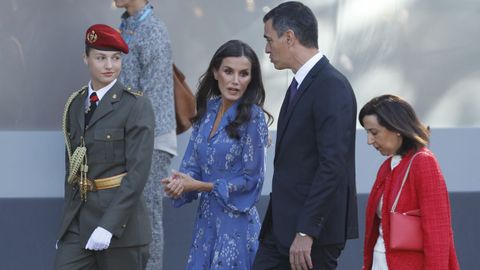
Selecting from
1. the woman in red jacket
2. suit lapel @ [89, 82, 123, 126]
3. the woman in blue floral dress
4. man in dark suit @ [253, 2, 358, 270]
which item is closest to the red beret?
suit lapel @ [89, 82, 123, 126]

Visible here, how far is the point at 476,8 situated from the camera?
7.91m

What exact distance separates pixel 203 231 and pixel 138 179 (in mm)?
464

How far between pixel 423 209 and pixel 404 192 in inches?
5.1

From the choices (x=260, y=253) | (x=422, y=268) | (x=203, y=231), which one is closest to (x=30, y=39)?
(x=203, y=231)

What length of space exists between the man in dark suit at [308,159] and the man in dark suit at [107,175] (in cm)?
71

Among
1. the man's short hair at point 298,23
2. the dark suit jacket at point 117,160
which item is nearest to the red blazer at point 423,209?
the man's short hair at point 298,23

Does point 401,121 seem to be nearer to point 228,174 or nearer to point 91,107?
point 228,174

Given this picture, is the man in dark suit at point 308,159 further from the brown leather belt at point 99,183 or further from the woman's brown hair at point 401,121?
the brown leather belt at point 99,183

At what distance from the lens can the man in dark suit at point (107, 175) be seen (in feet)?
18.0

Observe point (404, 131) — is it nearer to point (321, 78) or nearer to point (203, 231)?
point (321, 78)

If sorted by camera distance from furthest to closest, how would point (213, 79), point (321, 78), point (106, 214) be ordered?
point (213, 79) → point (106, 214) → point (321, 78)

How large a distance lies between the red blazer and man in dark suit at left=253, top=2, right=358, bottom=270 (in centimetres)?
21

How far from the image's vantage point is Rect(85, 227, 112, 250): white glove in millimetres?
5352

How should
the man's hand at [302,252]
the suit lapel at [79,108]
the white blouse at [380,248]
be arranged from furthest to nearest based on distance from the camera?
the suit lapel at [79,108], the white blouse at [380,248], the man's hand at [302,252]
